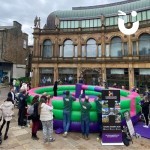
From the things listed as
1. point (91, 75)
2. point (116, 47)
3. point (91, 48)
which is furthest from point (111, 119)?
point (91, 48)

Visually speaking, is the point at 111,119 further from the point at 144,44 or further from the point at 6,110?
the point at 144,44

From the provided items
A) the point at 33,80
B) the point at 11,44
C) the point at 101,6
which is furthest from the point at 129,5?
the point at 11,44

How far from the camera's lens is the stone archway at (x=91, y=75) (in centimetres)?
3130

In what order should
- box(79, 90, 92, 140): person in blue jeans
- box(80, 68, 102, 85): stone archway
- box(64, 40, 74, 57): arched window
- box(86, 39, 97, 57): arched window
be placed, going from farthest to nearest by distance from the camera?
box(64, 40, 74, 57): arched window, box(86, 39, 97, 57): arched window, box(80, 68, 102, 85): stone archway, box(79, 90, 92, 140): person in blue jeans

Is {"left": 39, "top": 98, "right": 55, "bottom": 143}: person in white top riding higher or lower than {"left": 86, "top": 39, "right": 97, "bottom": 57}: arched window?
lower

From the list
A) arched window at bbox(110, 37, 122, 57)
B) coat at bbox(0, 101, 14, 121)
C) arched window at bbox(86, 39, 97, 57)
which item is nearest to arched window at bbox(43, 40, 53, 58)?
arched window at bbox(86, 39, 97, 57)

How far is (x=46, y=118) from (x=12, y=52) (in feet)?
117

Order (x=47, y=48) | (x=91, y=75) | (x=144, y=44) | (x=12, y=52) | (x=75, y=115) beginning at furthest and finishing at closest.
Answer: (x=12, y=52)
(x=47, y=48)
(x=91, y=75)
(x=144, y=44)
(x=75, y=115)

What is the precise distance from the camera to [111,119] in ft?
25.9

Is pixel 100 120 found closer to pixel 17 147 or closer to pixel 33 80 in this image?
pixel 17 147

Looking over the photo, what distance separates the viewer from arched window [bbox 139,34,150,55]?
2783 cm

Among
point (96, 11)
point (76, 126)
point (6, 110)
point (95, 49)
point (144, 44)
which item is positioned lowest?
point (76, 126)

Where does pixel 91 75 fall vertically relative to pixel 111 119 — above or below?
above

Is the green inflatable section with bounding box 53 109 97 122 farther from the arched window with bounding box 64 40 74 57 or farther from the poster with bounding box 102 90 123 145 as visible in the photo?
the arched window with bounding box 64 40 74 57
